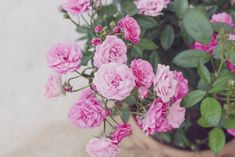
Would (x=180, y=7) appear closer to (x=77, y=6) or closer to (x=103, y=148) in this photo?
(x=77, y=6)

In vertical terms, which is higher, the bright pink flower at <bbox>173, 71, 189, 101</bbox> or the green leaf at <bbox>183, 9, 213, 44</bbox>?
the green leaf at <bbox>183, 9, 213, 44</bbox>

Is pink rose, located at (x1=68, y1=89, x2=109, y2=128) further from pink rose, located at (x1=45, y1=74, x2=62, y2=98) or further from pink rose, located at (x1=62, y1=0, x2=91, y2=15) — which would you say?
pink rose, located at (x1=62, y1=0, x2=91, y2=15)

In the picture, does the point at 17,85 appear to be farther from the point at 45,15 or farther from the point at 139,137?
the point at 139,137

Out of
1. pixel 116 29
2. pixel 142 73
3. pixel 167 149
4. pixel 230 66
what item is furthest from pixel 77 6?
pixel 167 149

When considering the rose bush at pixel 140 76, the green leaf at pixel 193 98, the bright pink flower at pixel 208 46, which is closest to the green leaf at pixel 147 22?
the rose bush at pixel 140 76

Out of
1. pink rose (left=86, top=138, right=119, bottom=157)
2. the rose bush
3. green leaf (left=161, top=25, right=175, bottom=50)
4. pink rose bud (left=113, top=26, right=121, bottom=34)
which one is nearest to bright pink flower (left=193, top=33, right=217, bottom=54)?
the rose bush

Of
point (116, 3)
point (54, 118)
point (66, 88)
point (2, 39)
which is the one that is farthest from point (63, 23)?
point (66, 88)
